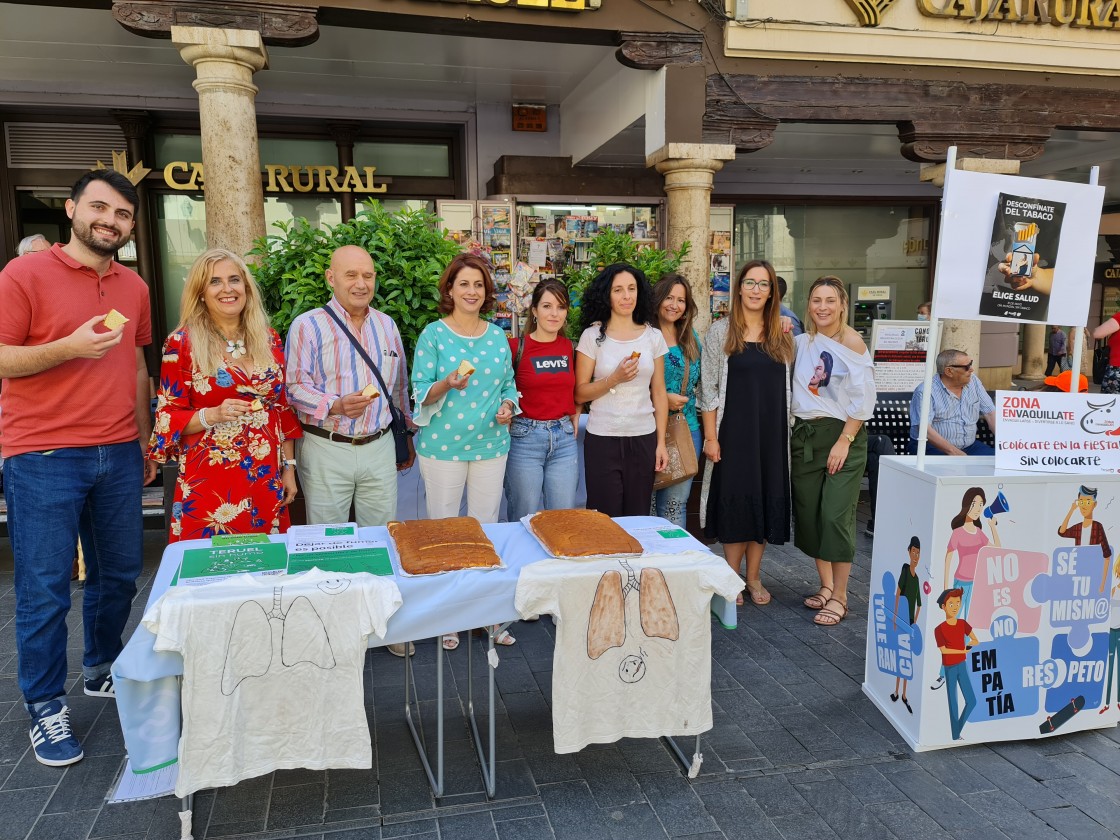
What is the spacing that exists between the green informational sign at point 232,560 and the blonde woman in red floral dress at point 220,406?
1.72ft

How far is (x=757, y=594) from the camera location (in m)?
4.52

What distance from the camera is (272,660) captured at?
2.33m

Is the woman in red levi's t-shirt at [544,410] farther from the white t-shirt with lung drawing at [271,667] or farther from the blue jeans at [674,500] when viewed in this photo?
the white t-shirt with lung drawing at [271,667]

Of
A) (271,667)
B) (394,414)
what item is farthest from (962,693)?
(394,414)

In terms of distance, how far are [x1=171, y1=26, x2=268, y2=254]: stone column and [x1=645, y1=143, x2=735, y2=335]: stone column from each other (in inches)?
137

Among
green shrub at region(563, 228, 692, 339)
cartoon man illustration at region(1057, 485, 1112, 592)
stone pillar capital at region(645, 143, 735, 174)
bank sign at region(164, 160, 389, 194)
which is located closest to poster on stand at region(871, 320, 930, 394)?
stone pillar capital at region(645, 143, 735, 174)

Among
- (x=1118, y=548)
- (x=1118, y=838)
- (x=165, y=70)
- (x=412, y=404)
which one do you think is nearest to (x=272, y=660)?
(x=412, y=404)

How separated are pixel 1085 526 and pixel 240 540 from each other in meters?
3.26

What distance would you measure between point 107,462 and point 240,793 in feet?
4.52

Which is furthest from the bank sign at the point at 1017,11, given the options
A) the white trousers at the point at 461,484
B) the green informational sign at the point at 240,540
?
the green informational sign at the point at 240,540

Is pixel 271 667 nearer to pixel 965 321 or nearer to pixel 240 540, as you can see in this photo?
pixel 240 540

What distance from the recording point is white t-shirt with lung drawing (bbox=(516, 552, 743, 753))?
257cm

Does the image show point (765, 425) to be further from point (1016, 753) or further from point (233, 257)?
point (233, 257)

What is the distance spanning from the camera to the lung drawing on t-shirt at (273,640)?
2.29 m
